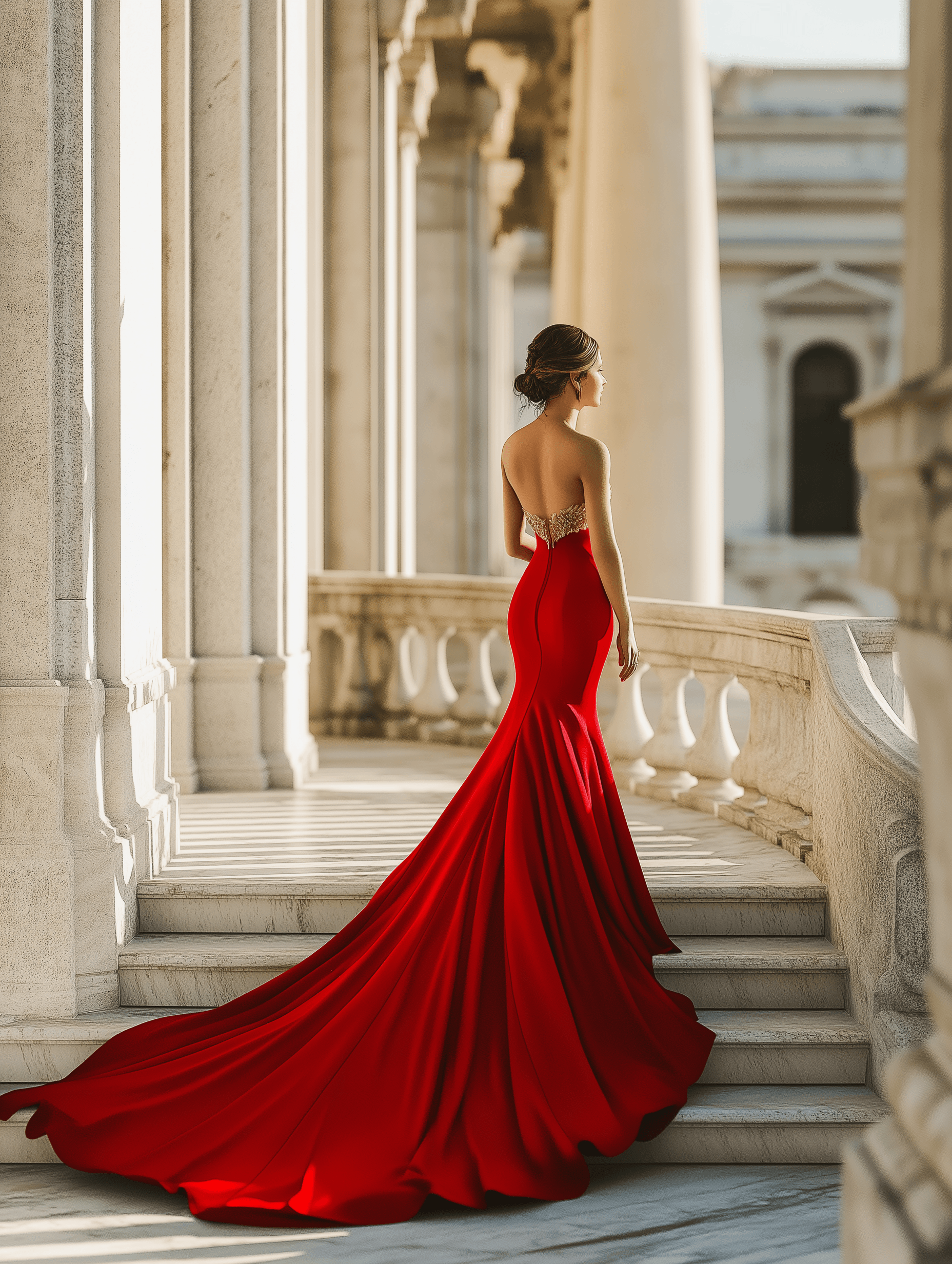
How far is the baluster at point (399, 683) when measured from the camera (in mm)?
10539

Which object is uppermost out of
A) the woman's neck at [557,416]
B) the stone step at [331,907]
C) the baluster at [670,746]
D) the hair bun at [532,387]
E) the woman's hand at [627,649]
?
the hair bun at [532,387]

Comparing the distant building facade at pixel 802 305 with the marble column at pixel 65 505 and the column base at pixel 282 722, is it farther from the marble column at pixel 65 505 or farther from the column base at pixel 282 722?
the marble column at pixel 65 505

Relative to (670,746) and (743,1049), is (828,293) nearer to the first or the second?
(670,746)

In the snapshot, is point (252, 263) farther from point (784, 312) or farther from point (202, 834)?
point (784, 312)

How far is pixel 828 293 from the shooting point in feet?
105

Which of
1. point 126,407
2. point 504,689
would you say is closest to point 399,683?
point 504,689

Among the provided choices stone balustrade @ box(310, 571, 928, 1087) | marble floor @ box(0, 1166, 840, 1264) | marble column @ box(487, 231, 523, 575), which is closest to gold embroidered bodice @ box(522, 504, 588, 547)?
stone balustrade @ box(310, 571, 928, 1087)

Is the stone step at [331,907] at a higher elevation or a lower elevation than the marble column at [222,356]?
lower

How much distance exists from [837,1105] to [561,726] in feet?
4.90

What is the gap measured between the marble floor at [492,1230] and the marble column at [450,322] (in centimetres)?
1745

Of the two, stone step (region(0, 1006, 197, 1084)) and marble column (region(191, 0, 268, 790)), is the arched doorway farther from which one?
stone step (region(0, 1006, 197, 1084))

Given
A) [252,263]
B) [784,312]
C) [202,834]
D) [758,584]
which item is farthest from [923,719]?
[784,312]

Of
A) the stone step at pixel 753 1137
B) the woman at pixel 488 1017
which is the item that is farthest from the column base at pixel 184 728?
the stone step at pixel 753 1137

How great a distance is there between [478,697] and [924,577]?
7709 millimetres
